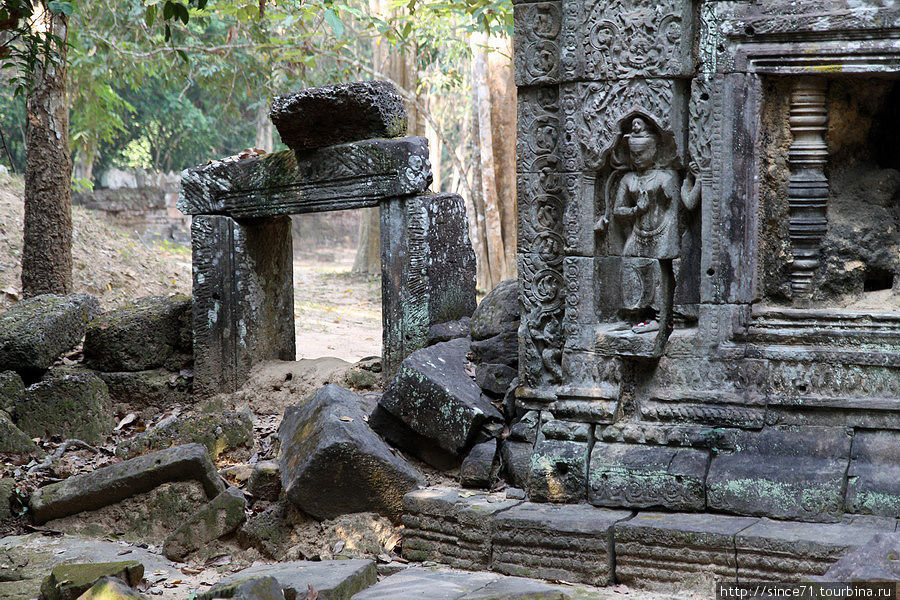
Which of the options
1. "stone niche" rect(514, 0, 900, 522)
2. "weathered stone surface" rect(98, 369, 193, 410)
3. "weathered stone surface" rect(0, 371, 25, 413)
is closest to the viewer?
"stone niche" rect(514, 0, 900, 522)

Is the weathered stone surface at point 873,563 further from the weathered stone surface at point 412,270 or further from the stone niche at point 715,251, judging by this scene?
the weathered stone surface at point 412,270

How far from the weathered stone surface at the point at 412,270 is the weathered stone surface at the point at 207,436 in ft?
3.49

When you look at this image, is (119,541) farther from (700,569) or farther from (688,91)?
(688,91)

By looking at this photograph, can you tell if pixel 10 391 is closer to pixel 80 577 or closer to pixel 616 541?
pixel 80 577

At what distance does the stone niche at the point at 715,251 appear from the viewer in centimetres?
448

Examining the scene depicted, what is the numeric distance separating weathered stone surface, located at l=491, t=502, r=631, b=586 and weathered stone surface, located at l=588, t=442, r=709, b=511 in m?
0.10

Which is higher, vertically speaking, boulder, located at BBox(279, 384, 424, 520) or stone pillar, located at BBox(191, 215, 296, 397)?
stone pillar, located at BBox(191, 215, 296, 397)

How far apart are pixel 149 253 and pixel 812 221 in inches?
385

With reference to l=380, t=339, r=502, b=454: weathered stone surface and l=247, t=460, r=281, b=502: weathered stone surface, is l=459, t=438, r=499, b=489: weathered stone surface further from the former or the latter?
l=247, t=460, r=281, b=502: weathered stone surface

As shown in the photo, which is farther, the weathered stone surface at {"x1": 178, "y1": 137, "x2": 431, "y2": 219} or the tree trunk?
the tree trunk

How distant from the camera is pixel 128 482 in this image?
539 cm

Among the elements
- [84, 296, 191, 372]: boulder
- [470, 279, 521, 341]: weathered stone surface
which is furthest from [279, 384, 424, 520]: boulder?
[84, 296, 191, 372]: boulder

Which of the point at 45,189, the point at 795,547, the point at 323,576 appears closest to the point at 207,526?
the point at 323,576

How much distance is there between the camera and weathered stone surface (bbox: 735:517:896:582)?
3.96 meters
